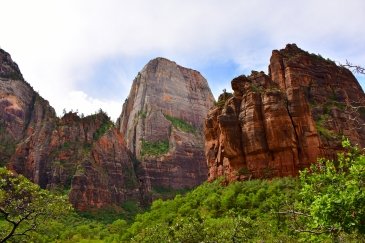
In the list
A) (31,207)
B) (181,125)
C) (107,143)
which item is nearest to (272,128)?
(31,207)

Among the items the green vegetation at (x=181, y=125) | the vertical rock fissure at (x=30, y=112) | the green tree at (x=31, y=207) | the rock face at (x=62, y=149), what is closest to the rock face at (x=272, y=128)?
the green tree at (x=31, y=207)

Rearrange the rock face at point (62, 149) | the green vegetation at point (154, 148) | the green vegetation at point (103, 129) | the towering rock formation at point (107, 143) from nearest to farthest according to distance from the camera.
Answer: the rock face at point (62, 149) → the towering rock formation at point (107, 143) → the green vegetation at point (103, 129) → the green vegetation at point (154, 148)

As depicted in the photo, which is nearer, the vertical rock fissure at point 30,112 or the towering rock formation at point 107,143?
the towering rock formation at point 107,143

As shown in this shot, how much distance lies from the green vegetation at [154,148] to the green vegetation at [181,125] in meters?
9.02

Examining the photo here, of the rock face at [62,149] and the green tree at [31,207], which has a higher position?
the rock face at [62,149]

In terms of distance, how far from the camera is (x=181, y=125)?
16050cm

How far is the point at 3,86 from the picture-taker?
127 m

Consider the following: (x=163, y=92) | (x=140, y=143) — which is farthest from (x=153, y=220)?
(x=163, y=92)

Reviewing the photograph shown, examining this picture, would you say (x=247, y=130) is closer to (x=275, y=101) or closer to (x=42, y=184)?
(x=275, y=101)

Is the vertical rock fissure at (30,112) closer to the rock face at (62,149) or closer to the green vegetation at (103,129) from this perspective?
the rock face at (62,149)

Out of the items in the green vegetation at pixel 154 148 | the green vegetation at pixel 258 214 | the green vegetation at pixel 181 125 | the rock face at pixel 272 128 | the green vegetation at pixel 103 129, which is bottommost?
the green vegetation at pixel 258 214

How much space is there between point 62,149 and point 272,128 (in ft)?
248

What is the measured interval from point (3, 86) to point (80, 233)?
218ft

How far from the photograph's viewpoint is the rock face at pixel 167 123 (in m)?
140
